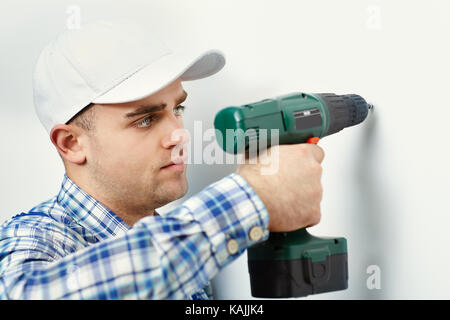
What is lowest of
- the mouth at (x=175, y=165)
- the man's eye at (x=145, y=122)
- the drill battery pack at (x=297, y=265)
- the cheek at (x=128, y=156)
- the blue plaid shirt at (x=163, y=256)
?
the drill battery pack at (x=297, y=265)

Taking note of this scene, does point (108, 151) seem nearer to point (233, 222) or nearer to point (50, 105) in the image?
point (50, 105)

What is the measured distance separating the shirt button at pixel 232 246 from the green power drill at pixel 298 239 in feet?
0.45

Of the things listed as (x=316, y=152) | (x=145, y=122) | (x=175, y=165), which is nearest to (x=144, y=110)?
(x=145, y=122)

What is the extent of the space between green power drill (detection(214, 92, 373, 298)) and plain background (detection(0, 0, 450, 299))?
60 millimetres

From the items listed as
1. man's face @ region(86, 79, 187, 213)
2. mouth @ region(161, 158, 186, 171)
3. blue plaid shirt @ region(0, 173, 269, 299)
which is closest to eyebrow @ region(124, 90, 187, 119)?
man's face @ region(86, 79, 187, 213)

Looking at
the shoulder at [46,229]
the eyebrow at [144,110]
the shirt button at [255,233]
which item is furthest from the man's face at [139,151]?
the shirt button at [255,233]

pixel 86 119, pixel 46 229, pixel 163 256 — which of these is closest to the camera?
pixel 163 256

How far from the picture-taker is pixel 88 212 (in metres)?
1.13

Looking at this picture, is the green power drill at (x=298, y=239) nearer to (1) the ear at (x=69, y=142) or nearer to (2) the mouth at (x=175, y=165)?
(2) the mouth at (x=175, y=165)

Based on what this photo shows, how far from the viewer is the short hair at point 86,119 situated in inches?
42.6

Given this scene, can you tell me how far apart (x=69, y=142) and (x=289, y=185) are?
598 millimetres

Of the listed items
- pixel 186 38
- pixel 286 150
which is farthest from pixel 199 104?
pixel 286 150

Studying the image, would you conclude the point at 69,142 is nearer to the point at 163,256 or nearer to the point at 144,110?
the point at 144,110
